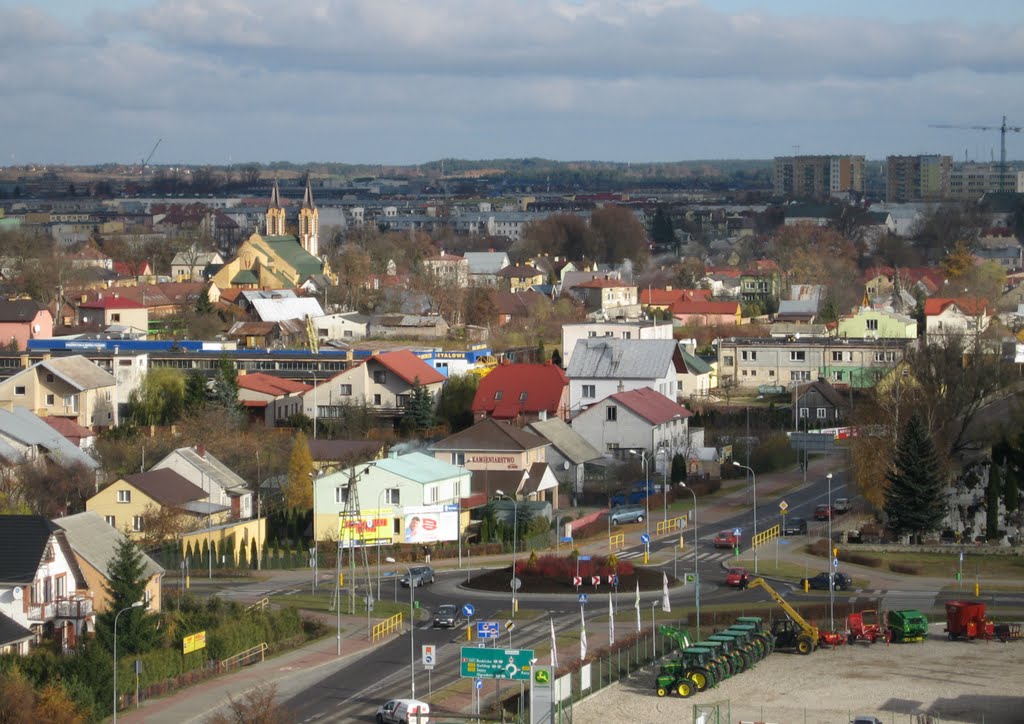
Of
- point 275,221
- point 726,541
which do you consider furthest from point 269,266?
point 726,541

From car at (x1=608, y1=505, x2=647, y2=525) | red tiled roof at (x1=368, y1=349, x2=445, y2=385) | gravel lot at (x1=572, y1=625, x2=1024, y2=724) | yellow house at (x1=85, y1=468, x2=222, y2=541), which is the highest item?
red tiled roof at (x1=368, y1=349, x2=445, y2=385)

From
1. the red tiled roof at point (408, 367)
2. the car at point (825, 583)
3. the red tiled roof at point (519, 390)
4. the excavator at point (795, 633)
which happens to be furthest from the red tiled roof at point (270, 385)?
the excavator at point (795, 633)

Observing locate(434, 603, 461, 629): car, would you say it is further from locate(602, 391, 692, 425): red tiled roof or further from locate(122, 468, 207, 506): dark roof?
locate(602, 391, 692, 425): red tiled roof

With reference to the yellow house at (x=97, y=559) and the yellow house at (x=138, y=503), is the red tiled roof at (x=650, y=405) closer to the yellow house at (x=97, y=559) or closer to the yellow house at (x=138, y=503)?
the yellow house at (x=138, y=503)

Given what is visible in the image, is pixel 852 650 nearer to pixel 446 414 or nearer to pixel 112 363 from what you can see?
pixel 446 414

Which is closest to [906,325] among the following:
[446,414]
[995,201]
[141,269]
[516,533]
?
[446,414]

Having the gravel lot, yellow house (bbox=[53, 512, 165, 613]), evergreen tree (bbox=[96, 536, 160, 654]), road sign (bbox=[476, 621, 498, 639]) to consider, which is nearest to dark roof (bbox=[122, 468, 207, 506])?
yellow house (bbox=[53, 512, 165, 613])
